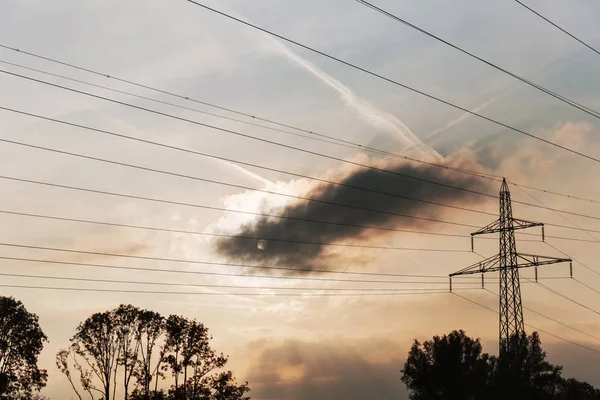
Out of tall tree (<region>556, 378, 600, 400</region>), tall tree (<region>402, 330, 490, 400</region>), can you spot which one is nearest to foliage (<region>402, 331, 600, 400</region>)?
tall tree (<region>402, 330, 490, 400</region>)

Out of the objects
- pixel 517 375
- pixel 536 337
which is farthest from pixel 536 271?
pixel 536 337

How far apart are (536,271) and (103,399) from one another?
66.8 m

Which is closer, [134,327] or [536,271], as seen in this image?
[536,271]

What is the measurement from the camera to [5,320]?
98.5m

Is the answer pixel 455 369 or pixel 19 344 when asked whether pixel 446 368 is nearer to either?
pixel 455 369

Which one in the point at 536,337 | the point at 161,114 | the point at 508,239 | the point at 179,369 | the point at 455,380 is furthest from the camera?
the point at 536,337

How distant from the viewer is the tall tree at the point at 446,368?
119750mm

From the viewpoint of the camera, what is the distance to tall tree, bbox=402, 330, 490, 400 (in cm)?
11975

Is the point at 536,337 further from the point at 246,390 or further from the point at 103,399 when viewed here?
the point at 103,399

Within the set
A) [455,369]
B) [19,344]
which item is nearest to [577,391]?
[455,369]

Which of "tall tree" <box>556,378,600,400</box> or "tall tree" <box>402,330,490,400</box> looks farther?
"tall tree" <box>556,378,600,400</box>

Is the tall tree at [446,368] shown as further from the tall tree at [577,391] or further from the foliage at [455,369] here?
the tall tree at [577,391]

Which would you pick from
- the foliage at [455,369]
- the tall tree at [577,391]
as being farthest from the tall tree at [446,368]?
the tall tree at [577,391]

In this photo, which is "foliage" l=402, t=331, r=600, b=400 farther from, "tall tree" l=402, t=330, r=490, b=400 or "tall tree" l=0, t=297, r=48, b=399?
"tall tree" l=0, t=297, r=48, b=399
